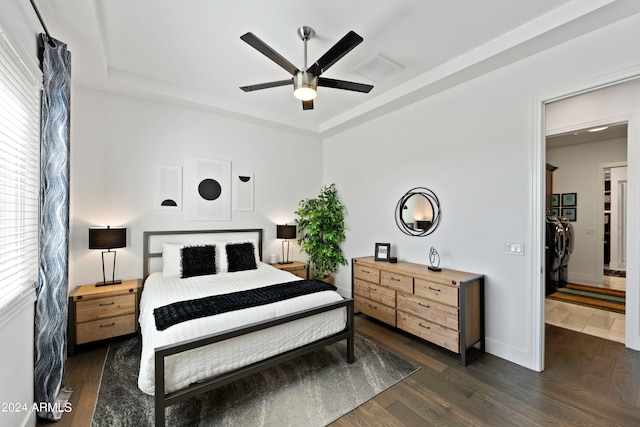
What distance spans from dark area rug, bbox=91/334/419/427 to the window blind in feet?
3.64

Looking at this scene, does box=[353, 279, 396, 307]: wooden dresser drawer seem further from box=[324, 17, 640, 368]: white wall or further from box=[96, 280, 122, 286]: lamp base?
box=[96, 280, 122, 286]: lamp base

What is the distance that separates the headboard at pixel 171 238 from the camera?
3576mm

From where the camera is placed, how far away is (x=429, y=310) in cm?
290

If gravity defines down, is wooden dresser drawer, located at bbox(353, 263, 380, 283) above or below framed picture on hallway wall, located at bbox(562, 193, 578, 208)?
below

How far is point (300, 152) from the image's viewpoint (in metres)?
5.04

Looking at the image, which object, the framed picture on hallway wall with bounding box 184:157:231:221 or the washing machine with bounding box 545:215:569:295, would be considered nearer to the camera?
the framed picture on hallway wall with bounding box 184:157:231:221

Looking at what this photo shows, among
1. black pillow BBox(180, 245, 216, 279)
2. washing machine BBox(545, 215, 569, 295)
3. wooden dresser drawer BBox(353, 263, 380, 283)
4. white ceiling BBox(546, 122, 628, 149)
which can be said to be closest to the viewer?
black pillow BBox(180, 245, 216, 279)

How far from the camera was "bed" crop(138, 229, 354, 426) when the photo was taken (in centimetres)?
184

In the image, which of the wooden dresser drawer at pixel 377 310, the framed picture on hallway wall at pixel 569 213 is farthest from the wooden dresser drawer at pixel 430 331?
the framed picture on hallway wall at pixel 569 213

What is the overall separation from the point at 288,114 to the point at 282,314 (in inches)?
127

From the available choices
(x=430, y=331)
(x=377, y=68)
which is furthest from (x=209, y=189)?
(x=430, y=331)

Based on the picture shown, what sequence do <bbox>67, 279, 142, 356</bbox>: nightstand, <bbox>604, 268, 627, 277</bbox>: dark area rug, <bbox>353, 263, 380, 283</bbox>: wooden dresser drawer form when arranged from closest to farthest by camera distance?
1. <bbox>67, 279, 142, 356</bbox>: nightstand
2. <bbox>353, 263, 380, 283</bbox>: wooden dresser drawer
3. <bbox>604, 268, 627, 277</bbox>: dark area rug

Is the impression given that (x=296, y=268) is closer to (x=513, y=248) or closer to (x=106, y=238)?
(x=106, y=238)

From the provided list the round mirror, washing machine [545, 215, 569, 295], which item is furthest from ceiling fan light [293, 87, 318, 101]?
washing machine [545, 215, 569, 295]
